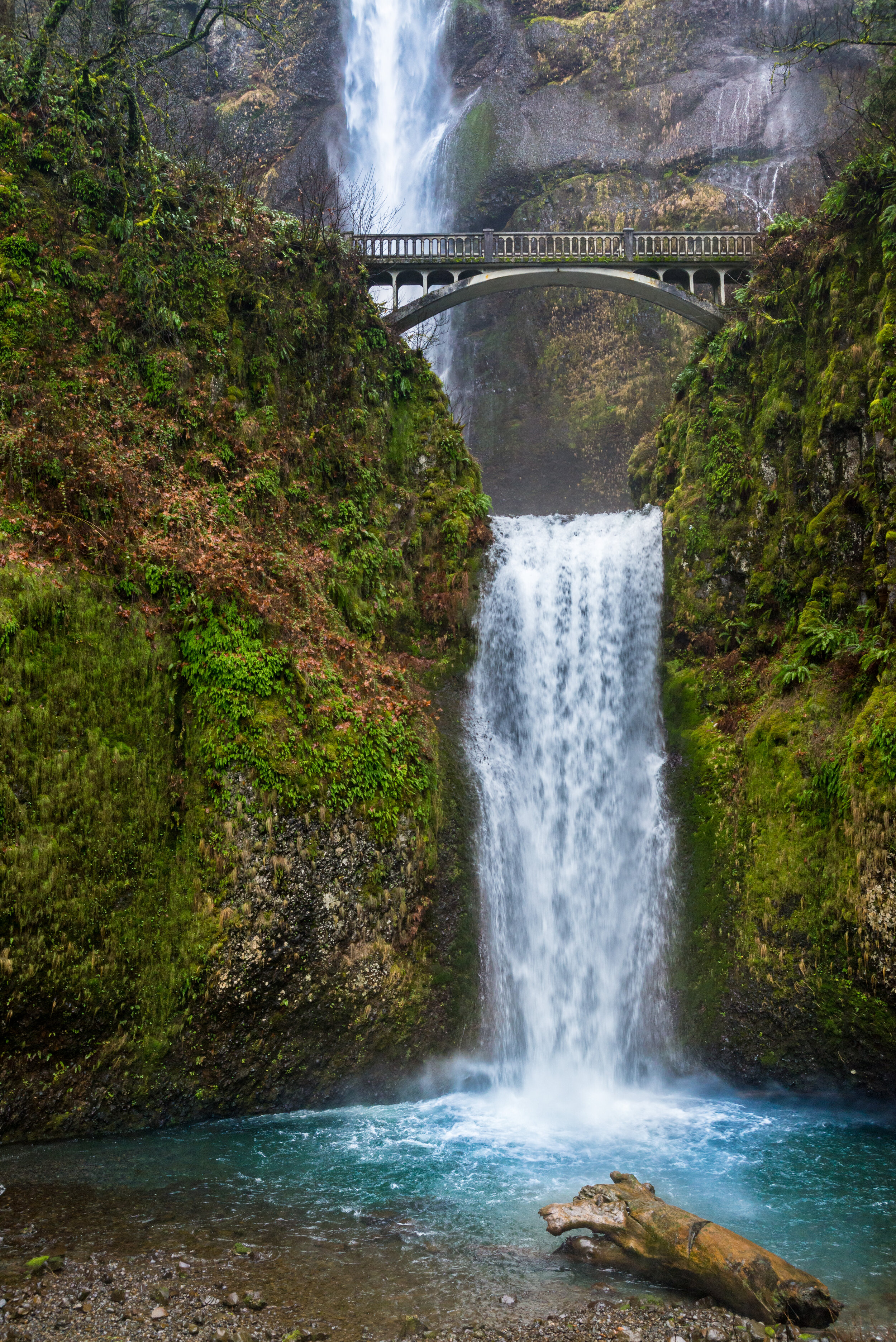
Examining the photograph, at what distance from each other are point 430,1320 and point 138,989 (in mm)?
4329

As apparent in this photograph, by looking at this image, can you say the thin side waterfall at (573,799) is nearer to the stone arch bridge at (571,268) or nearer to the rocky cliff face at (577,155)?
the stone arch bridge at (571,268)

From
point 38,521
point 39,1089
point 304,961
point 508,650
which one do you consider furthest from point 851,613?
point 39,1089

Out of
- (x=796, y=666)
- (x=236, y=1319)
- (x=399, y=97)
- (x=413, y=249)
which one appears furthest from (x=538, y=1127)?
(x=399, y=97)

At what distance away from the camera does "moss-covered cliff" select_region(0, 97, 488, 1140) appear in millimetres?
7750

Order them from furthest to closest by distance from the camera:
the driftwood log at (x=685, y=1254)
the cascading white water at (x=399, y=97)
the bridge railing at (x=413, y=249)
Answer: the cascading white water at (x=399, y=97), the bridge railing at (x=413, y=249), the driftwood log at (x=685, y=1254)

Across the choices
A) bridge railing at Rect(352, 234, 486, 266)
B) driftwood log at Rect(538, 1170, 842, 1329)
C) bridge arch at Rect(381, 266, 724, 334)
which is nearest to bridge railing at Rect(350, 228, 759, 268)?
bridge railing at Rect(352, 234, 486, 266)

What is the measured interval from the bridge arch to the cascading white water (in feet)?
39.4

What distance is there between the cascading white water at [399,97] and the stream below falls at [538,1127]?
19064 mm

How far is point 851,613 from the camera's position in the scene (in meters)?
10.9

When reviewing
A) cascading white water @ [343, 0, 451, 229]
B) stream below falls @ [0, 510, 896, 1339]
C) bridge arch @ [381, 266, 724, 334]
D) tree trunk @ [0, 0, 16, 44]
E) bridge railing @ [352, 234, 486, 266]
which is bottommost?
stream below falls @ [0, 510, 896, 1339]

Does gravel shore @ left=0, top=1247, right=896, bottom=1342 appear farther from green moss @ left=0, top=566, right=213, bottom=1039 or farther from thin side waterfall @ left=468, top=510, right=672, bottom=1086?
thin side waterfall @ left=468, top=510, right=672, bottom=1086

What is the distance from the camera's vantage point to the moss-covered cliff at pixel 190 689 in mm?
7750

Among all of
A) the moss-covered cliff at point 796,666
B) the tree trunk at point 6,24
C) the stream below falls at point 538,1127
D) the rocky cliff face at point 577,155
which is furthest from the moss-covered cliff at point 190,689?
the rocky cliff face at point 577,155

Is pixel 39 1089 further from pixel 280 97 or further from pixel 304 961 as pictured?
pixel 280 97
